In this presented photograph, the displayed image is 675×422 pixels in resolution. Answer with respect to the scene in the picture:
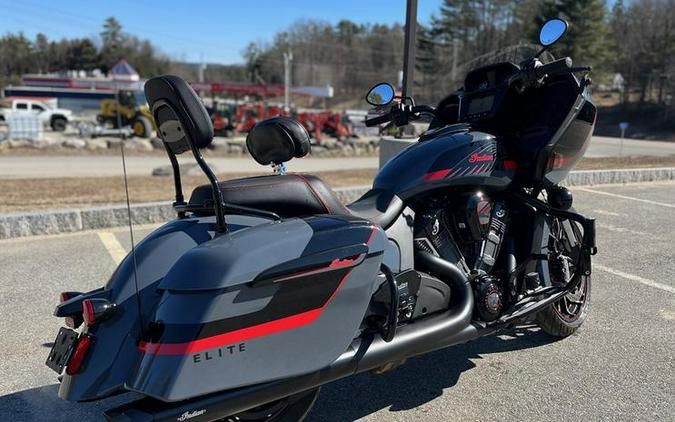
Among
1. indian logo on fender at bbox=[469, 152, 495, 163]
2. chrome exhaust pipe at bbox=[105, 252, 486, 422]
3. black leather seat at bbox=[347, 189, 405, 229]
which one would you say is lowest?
chrome exhaust pipe at bbox=[105, 252, 486, 422]

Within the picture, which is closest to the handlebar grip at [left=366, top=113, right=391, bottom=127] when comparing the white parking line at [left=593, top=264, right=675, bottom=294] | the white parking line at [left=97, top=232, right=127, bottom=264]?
the white parking line at [left=593, top=264, right=675, bottom=294]

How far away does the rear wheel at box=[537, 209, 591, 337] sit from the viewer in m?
3.63

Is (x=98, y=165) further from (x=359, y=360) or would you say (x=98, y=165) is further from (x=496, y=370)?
(x=359, y=360)

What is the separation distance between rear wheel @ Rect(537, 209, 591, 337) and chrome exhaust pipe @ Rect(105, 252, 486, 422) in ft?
2.93

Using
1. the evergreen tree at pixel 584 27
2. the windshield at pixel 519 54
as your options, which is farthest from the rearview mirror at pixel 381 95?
the evergreen tree at pixel 584 27

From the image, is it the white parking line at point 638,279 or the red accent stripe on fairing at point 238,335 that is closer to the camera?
the red accent stripe on fairing at point 238,335

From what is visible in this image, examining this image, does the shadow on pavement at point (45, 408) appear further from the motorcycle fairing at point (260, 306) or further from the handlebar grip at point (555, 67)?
the handlebar grip at point (555, 67)

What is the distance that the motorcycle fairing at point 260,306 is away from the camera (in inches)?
77.7

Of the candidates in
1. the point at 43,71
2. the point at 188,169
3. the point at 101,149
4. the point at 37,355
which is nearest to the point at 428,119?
the point at 37,355

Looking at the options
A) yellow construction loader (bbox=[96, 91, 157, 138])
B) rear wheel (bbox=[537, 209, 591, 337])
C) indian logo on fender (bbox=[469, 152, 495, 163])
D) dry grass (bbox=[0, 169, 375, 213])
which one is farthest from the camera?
yellow construction loader (bbox=[96, 91, 157, 138])

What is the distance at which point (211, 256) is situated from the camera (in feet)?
6.77

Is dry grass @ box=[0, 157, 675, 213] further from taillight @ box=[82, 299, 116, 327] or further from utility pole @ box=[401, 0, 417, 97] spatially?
taillight @ box=[82, 299, 116, 327]

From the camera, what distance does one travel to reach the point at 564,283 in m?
3.62

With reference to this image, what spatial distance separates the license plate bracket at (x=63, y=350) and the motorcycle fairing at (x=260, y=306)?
38 centimetres
